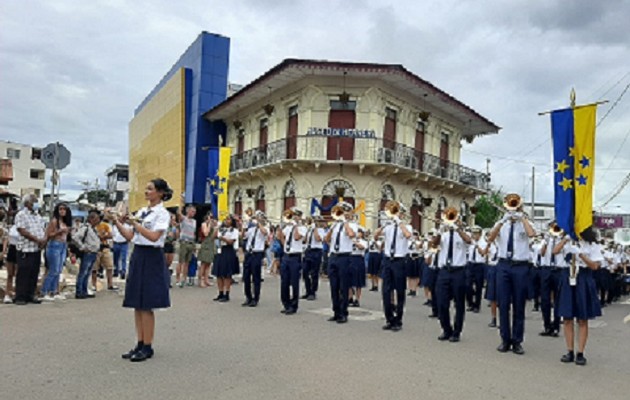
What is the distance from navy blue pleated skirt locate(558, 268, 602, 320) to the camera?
704 cm

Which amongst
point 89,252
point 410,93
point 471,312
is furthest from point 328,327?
point 410,93

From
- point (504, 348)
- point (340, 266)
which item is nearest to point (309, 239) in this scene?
point (340, 266)

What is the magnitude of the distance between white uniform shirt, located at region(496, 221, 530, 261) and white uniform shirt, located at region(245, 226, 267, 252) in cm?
501

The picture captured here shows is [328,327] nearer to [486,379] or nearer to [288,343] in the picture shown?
[288,343]

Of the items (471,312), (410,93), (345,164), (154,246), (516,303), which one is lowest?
(471,312)

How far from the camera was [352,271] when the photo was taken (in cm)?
986

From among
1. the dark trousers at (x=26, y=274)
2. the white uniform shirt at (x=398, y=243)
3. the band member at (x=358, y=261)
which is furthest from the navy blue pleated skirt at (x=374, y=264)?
the dark trousers at (x=26, y=274)

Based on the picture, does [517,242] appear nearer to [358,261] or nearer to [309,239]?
[358,261]

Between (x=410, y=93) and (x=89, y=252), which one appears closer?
(x=89, y=252)

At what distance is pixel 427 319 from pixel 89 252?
6.95 meters

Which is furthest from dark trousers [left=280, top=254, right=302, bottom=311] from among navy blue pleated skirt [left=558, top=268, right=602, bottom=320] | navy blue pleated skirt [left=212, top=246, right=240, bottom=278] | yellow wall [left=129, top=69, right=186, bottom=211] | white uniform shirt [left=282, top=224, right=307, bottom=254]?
yellow wall [left=129, top=69, right=186, bottom=211]

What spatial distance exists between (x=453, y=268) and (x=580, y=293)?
1.84m

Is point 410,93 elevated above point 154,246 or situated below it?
above

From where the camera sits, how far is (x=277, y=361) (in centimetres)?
622
